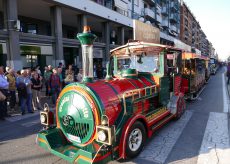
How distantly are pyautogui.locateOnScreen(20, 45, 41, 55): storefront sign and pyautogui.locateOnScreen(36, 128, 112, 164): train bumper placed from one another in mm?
13407

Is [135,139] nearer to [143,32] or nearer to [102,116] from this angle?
[102,116]

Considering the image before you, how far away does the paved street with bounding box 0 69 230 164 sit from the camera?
4.21 m

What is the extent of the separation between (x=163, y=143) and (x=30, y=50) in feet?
48.2

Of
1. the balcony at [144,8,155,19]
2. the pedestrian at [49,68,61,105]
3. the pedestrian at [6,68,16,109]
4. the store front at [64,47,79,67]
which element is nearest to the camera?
the pedestrian at [6,68,16,109]

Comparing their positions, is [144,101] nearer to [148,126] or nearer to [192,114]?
[148,126]

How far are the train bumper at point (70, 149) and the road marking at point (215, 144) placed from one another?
2.08 meters

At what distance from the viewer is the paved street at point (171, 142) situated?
421 cm

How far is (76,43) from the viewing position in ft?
57.1

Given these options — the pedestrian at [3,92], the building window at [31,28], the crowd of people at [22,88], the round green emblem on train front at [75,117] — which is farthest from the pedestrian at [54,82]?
the building window at [31,28]

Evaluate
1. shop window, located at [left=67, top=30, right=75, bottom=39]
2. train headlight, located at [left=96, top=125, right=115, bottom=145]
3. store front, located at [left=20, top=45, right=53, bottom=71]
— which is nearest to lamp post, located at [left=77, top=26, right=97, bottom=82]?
train headlight, located at [left=96, top=125, right=115, bottom=145]

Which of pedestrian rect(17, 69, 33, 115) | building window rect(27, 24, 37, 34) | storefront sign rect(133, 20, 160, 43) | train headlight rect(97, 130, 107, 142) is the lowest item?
train headlight rect(97, 130, 107, 142)

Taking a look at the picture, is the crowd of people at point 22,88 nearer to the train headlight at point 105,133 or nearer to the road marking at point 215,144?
the train headlight at point 105,133

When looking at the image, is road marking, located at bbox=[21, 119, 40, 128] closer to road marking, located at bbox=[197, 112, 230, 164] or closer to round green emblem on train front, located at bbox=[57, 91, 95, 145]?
round green emblem on train front, located at bbox=[57, 91, 95, 145]

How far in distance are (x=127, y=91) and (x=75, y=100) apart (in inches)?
47.6
